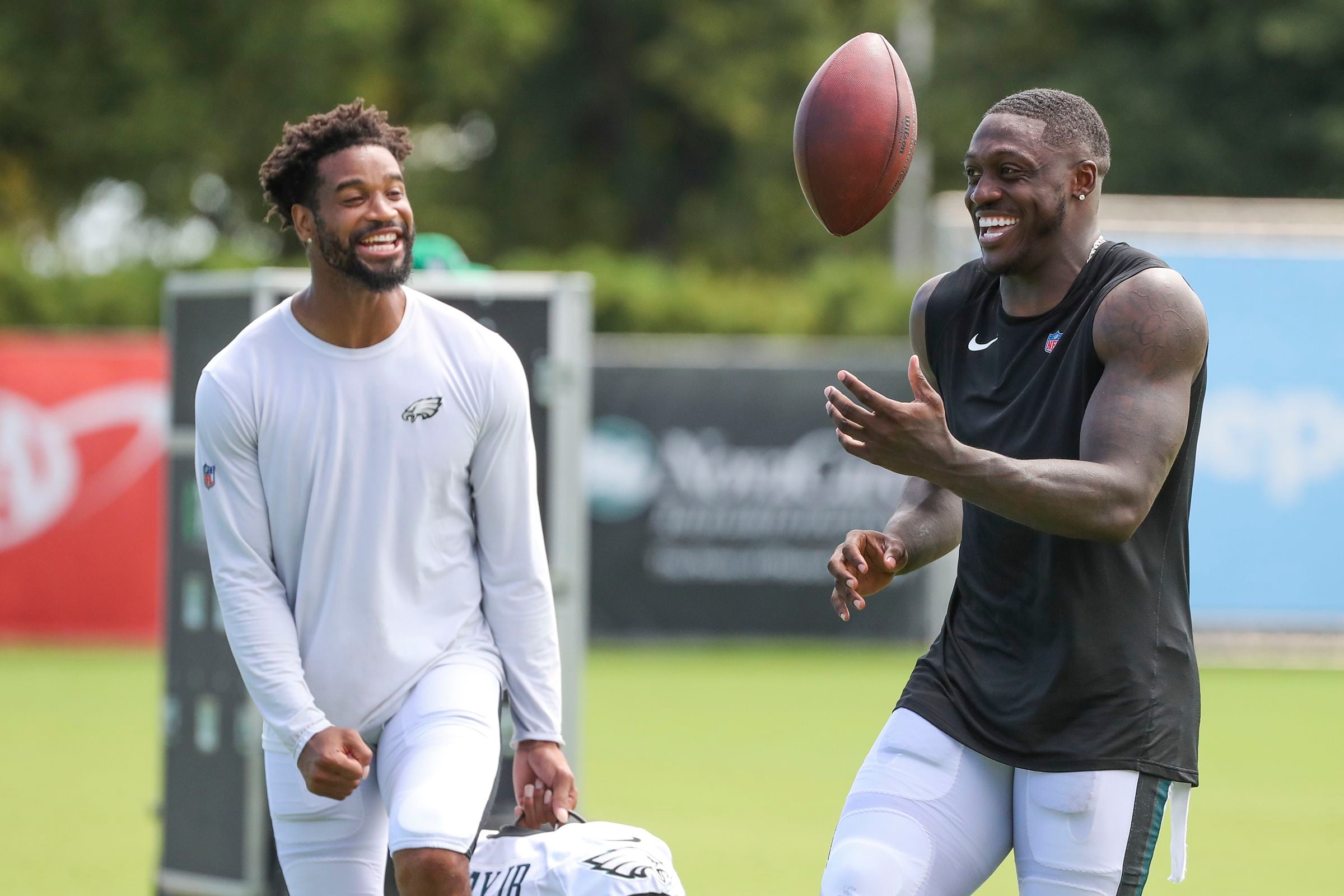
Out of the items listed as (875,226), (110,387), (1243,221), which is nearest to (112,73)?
(875,226)

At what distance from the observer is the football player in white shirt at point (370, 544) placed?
4.26 m

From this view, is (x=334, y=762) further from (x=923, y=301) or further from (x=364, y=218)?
(x=923, y=301)

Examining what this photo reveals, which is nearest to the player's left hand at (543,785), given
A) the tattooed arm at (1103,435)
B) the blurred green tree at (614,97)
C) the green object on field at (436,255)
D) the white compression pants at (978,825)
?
the white compression pants at (978,825)

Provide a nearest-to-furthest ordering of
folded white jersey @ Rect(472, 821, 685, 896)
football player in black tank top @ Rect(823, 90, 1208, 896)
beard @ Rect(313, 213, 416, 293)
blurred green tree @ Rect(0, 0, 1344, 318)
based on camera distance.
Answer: football player in black tank top @ Rect(823, 90, 1208, 896) < folded white jersey @ Rect(472, 821, 685, 896) < beard @ Rect(313, 213, 416, 293) < blurred green tree @ Rect(0, 0, 1344, 318)

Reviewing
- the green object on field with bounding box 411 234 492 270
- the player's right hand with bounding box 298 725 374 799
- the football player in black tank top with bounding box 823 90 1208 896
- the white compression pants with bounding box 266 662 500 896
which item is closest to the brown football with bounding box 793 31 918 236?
the football player in black tank top with bounding box 823 90 1208 896

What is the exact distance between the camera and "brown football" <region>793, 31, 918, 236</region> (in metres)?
4.64

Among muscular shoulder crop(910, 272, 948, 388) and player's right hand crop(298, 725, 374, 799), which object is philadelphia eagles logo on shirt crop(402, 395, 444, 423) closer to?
player's right hand crop(298, 725, 374, 799)

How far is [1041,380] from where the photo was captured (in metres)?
3.81

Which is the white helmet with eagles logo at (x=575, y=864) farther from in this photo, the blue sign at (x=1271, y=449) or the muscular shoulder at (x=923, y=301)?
the blue sign at (x=1271, y=449)

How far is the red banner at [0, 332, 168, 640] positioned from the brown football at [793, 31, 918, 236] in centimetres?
1063

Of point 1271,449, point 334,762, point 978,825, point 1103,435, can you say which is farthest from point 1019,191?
point 1271,449

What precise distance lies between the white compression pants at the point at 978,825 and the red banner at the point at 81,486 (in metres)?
11.4

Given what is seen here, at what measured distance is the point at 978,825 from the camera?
12.6 ft

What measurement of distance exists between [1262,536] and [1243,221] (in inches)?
99.2
